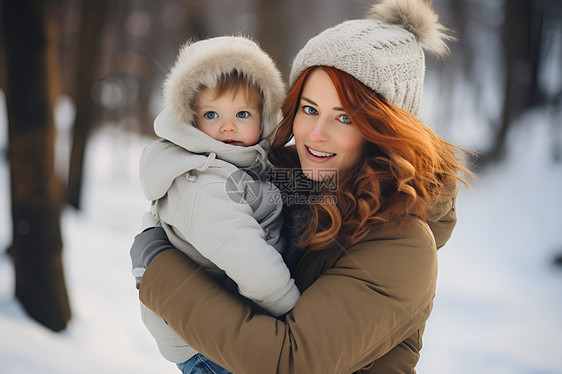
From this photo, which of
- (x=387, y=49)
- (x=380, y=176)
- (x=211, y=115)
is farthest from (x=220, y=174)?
(x=387, y=49)

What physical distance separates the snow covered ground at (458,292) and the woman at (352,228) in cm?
40

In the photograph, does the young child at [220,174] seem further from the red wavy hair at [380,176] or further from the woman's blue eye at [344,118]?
the woman's blue eye at [344,118]

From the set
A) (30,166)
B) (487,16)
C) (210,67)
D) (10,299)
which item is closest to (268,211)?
(210,67)

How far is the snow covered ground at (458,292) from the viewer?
3.68 m

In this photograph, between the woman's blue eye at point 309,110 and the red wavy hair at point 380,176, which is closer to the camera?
the red wavy hair at point 380,176

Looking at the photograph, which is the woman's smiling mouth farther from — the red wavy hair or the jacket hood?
the jacket hood

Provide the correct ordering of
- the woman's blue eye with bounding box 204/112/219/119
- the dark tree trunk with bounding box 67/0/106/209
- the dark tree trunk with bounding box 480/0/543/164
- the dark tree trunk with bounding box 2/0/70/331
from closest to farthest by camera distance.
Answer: the woman's blue eye with bounding box 204/112/219/119
the dark tree trunk with bounding box 2/0/70/331
the dark tree trunk with bounding box 67/0/106/209
the dark tree trunk with bounding box 480/0/543/164

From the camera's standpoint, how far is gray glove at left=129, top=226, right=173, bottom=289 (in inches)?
65.4

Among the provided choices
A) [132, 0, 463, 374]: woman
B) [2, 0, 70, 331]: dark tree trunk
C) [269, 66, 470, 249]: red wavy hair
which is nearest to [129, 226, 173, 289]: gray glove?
[132, 0, 463, 374]: woman

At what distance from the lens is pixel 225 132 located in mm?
1832

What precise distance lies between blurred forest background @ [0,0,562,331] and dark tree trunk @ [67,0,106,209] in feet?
0.06

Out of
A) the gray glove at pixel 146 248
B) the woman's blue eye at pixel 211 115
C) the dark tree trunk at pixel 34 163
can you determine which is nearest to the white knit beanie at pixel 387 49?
the woman's blue eye at pixel 211 115

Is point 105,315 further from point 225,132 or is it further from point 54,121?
point 225,132

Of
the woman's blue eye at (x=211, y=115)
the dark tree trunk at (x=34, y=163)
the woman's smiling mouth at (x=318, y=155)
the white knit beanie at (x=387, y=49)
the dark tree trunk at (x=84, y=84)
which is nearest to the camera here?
the white knit beanie at (x=387, y=49)
